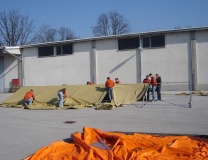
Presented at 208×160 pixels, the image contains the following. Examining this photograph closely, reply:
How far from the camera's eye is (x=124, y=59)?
1053 inches

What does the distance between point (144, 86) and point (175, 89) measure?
8883mm

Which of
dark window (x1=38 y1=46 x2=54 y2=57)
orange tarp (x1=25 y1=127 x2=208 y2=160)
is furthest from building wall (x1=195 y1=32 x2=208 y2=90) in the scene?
orange tarp (x1=25 y1=127 x2=208 y2=160)

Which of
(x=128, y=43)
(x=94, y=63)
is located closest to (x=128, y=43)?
(x=128, y=43)

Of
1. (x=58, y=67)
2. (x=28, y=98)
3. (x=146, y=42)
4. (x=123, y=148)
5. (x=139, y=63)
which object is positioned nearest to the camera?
(x=123, y=148)

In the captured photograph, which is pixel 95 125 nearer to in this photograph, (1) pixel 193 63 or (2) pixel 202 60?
(1) pixel 193 63

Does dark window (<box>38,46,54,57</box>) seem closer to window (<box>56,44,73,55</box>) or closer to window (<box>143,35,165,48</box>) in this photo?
window (<box>56,44,73,55</box>)

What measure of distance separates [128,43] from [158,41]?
287cm

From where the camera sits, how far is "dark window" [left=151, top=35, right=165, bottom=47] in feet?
83.7

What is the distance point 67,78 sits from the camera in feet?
95.5

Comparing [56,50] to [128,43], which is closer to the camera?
[128,43]

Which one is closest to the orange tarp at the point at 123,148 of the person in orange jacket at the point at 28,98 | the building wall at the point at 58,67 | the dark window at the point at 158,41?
the person in orange jacket at the point at 28,98

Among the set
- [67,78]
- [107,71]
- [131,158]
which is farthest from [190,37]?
[131,158]

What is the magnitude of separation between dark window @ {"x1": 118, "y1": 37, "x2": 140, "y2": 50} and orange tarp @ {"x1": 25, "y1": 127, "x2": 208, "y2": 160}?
64.5 ft

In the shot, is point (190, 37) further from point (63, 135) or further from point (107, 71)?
point (63, 135)
